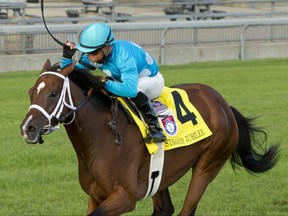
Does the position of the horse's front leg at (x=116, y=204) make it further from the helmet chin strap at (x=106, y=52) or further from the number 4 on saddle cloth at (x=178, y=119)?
the helmet chin strap at (x=106, y=52)

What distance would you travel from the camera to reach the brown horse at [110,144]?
6.40 m

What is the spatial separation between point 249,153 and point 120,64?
2049mm

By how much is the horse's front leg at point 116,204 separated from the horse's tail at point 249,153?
75.7 inches

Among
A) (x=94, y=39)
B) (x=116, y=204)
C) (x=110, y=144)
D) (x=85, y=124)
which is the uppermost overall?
(x=94, y=39)

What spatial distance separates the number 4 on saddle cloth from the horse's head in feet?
2.51

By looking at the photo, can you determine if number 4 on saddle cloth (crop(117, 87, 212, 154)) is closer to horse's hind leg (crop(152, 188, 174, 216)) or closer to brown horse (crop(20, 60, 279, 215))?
brown horse (crop(20, 60, 279, 215))

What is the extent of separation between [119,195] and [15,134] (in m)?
6.22

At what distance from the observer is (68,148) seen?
1159 cm

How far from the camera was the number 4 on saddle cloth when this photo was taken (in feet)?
24.2

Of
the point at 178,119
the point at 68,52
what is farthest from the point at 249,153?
the point at 68,52

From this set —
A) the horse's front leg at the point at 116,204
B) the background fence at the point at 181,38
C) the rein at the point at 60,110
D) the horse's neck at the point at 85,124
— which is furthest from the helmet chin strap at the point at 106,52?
the background fence at the point at 181,38

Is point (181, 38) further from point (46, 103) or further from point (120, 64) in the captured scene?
point (46, 103)

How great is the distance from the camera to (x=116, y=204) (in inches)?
261

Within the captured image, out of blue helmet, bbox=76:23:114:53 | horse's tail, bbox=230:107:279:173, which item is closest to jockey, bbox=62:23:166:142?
blue helmet, bbox=76:23:114:53
